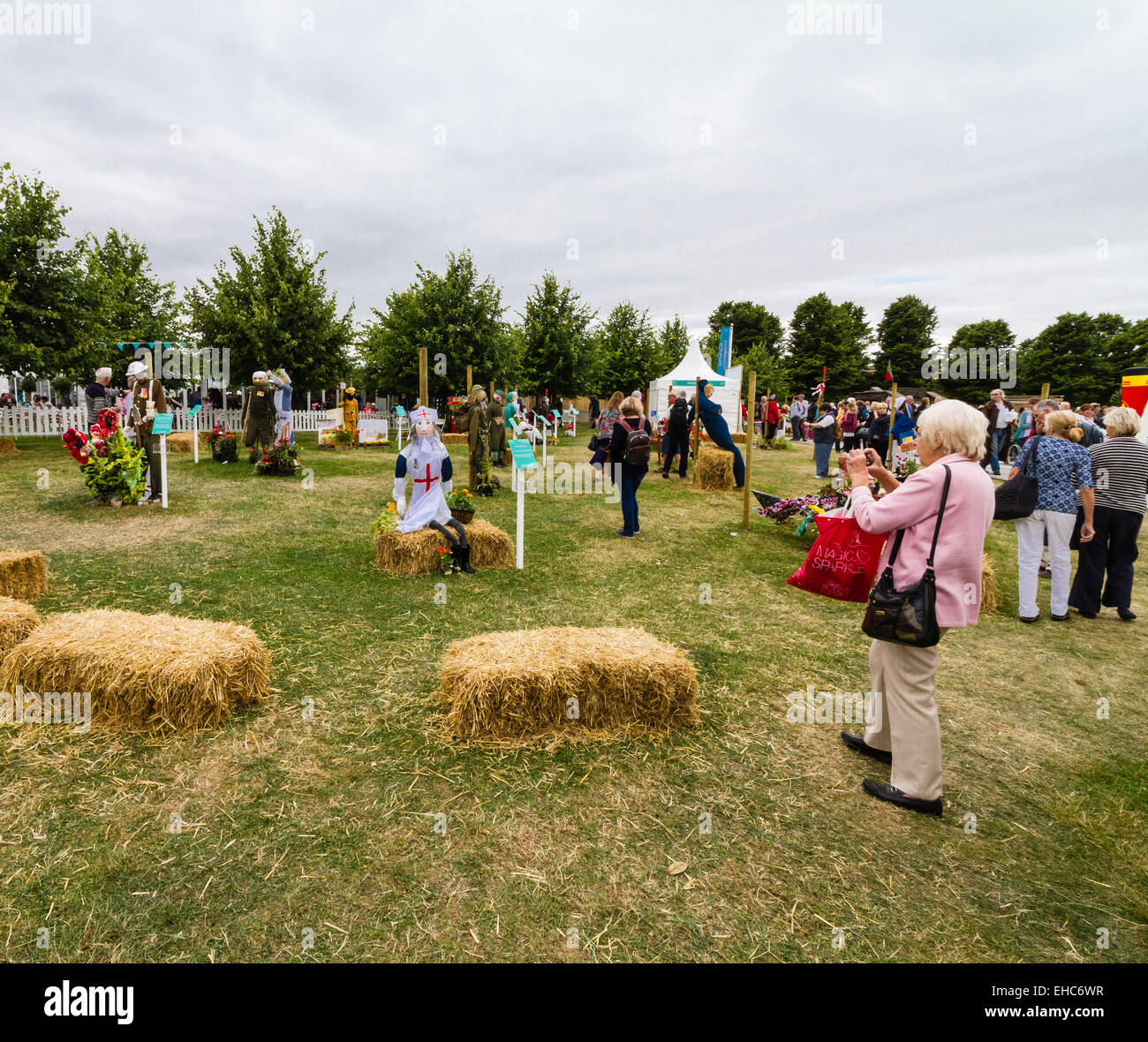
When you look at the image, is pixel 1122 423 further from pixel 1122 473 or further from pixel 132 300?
pixel 132 300

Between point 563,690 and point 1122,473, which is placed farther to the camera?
point 1122,473

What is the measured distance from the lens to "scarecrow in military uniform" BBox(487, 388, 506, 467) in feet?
52.8

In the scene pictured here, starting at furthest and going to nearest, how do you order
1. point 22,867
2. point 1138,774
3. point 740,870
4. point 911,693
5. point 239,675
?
1. point 239,675
2. point 1138,774
3. point 911,693
4. point 740,870
5. point 22,867

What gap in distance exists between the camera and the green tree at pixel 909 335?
6975 cm

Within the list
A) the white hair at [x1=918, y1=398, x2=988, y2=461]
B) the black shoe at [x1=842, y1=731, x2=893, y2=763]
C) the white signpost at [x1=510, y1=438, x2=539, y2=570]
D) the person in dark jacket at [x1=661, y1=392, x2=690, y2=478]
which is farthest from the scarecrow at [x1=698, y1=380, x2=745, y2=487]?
the white hair at [x1=918, y1=398, x2=988, y2=461]

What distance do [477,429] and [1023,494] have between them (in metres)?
9.48

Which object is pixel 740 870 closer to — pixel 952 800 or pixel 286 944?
pixel 952 800

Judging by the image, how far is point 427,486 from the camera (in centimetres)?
808

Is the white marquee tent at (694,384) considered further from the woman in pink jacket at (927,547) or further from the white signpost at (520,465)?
the woman in pink jacket at (927,547)

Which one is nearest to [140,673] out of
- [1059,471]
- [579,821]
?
[579,821]

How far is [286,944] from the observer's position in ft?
8.30

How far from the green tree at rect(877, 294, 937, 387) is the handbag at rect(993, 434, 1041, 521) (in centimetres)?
7055

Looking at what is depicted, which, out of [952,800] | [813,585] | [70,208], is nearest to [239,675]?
[813,585]
